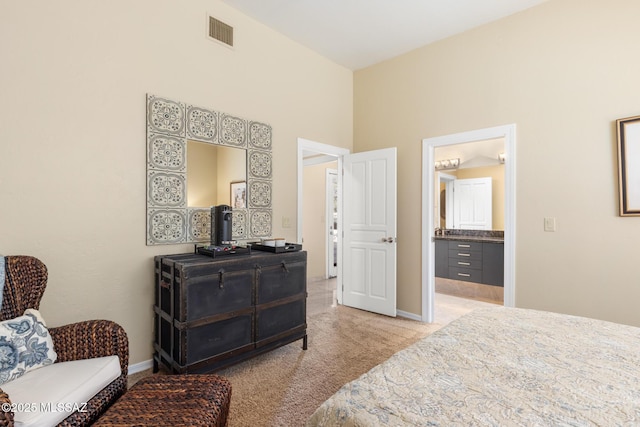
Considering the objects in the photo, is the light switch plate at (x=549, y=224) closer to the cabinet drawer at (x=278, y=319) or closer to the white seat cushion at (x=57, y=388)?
the cabinet drawer at (x=278, y=319)

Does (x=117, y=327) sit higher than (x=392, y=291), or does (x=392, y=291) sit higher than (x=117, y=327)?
(x=117, y=327)

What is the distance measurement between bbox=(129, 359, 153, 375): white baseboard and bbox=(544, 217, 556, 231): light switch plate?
3604 millimetres

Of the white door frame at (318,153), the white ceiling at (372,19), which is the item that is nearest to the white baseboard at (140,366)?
the white door frame at (318,153)

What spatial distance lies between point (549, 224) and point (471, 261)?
6.93ft

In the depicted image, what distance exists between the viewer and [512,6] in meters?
3.06

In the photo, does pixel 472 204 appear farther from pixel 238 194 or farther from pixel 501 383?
pixel 501 383

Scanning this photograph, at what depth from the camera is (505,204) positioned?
3.24m

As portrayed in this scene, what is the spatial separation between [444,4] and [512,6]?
65 cm

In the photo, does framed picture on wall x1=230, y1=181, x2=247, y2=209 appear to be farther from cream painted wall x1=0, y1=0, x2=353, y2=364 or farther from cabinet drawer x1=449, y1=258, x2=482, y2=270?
cabinet drawer x1=449, y1=258, x2=482, y2=270

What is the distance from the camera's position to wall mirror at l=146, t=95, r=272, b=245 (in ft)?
8.59

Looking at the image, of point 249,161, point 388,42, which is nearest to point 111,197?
point 249,161

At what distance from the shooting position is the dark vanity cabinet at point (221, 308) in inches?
89.0

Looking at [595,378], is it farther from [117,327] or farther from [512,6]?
[512,6]

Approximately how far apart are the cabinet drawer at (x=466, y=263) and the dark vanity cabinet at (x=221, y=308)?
126 inches
